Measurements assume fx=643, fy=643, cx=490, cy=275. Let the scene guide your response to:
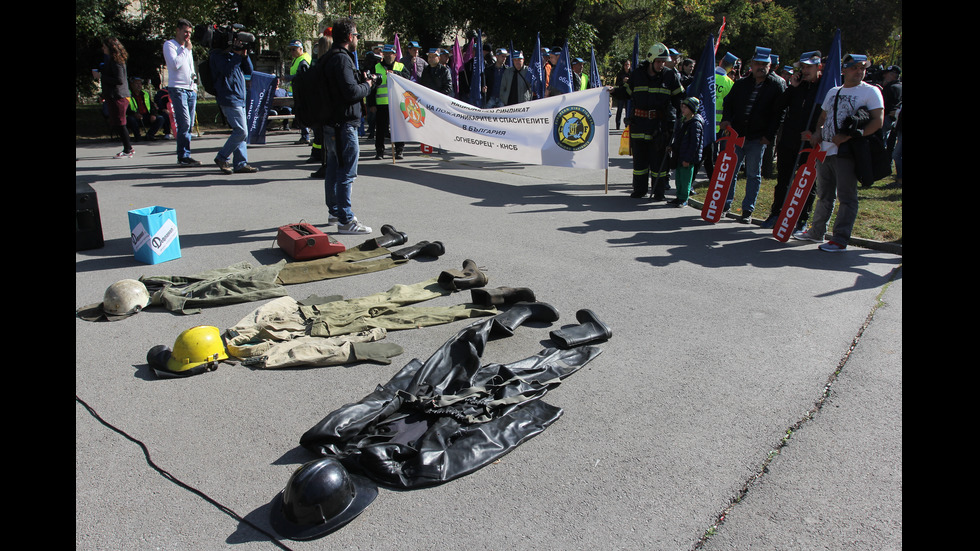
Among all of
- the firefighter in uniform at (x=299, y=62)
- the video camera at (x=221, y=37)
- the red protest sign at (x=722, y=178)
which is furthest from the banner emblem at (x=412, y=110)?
the red protest sign at (x=722, y=178)

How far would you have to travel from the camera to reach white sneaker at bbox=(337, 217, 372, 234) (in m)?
7.69

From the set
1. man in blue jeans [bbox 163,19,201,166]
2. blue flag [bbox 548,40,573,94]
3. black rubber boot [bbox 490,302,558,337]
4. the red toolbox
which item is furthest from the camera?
blue flag [bbox 548,40,573,94]

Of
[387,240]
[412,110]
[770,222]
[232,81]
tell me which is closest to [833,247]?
[770,222]

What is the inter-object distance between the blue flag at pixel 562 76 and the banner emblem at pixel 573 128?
18.1 ft

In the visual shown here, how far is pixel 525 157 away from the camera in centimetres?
1102

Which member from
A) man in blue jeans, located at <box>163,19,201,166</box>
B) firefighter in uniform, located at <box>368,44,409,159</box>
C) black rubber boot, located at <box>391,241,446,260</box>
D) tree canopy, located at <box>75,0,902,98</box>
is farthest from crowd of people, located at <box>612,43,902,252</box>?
tree canopy, located at <box>75,0,902,98</box>

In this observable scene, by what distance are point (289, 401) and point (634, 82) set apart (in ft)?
24.7

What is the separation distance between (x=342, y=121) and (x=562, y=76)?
9830 millimetres

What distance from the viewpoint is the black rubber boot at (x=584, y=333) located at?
4.51m

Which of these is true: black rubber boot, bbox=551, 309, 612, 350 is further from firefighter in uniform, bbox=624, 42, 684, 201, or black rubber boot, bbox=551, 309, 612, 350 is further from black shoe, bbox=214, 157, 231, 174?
black shoe, bbox=214, 157, 231, 174

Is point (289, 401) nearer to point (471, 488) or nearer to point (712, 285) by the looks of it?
point (471, 488)

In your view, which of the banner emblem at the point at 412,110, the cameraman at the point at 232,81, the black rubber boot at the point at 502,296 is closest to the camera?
the black rubber boot at the point at 502,296

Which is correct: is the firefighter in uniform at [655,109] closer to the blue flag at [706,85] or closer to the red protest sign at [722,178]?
the blue flag at [706,85]

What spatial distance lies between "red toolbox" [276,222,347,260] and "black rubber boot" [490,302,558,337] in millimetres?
2478
